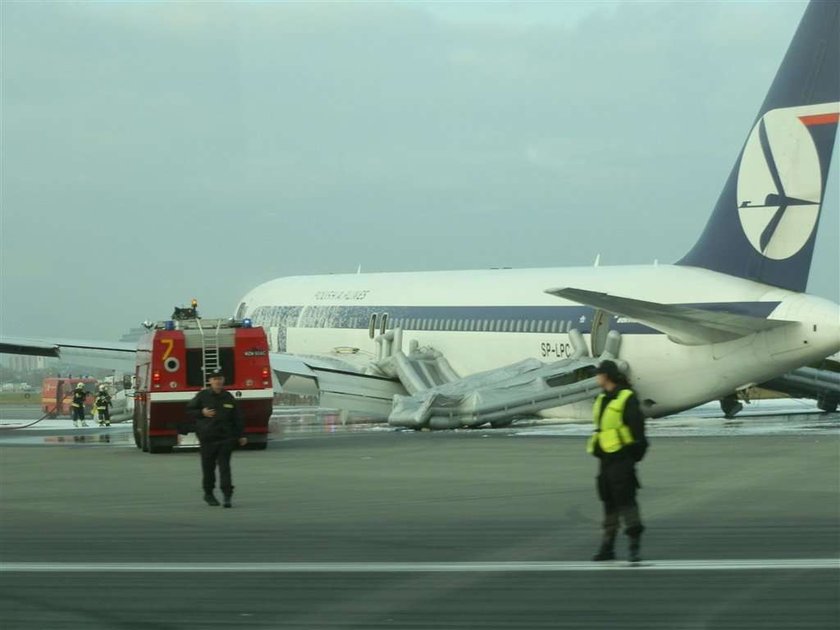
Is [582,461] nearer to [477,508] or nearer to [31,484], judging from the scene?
[477,508]

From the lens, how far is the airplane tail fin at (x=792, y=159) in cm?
2952

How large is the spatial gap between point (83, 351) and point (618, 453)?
80.3ft

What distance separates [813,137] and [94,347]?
17245 mm

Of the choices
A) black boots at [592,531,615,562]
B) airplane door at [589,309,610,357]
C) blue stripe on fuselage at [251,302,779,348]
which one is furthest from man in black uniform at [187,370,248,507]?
airplane door at [589,309,610,357]

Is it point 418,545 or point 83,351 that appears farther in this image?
point 83,351

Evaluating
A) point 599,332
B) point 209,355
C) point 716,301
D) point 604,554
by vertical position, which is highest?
point 716,301

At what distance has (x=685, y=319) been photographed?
30.0m

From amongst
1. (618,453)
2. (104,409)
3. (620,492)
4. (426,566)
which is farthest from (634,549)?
(104,409)

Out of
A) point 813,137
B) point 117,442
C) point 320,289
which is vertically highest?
point 813,137

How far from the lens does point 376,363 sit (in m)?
39.1

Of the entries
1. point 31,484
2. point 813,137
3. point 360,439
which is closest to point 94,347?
point 360,439

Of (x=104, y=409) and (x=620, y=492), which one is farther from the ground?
(x=620, y=492)

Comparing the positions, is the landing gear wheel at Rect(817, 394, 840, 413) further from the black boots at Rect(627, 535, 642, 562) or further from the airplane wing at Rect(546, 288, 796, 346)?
the black boots at Rect(627, 535, 642, 562)

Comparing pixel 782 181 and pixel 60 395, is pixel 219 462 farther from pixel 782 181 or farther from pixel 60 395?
pixel 60 395
